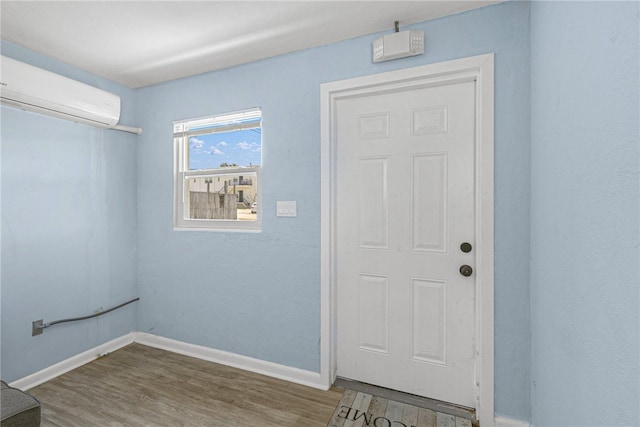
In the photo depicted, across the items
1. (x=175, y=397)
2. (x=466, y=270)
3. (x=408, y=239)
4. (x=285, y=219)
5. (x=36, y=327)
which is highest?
(x=285, y=219)

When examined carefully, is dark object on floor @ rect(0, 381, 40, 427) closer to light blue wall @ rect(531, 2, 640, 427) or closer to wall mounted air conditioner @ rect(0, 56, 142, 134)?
wall mounted air conditioner @ rect(0, 56, 142, 134)

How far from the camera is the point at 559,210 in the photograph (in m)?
1.22

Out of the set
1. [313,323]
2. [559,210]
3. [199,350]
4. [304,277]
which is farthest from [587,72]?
[199,350]

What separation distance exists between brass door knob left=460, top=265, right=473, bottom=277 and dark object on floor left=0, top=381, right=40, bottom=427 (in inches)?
87.9

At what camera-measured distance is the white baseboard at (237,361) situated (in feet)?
7.07

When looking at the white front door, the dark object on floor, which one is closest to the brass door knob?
the white front door

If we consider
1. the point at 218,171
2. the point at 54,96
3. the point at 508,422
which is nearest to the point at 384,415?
the point at 508,422

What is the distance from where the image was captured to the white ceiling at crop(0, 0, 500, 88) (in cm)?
170

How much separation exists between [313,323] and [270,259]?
571 millimetres

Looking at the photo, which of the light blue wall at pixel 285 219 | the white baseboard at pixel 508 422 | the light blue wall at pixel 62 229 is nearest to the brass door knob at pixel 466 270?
the light blue wall at pixel 285 219

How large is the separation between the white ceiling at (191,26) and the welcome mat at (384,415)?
2.41 m

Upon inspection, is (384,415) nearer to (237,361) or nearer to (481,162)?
(237,361)

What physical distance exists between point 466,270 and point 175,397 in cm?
208

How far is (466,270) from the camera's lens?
1.82m
